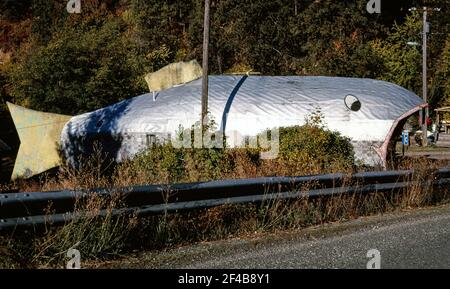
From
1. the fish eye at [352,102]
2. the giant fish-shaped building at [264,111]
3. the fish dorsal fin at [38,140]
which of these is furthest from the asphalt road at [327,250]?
the fish dorsal fin at [38,140]

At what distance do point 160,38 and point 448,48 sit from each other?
1172 inches

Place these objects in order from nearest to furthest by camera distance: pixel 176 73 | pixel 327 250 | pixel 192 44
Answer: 1. pixel 327 250
2. pixel 176 73
3. pixel 192 44

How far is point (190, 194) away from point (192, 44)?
52.6 meters

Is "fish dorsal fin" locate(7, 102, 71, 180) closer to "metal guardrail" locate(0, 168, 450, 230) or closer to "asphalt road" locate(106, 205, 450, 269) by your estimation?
"metal guardrail" locate(0, 168, 450, 230)

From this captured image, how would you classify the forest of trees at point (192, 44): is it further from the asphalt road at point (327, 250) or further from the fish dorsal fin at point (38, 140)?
the asphalt road at point (327, 250)

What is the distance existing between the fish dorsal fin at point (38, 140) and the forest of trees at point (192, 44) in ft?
27.1

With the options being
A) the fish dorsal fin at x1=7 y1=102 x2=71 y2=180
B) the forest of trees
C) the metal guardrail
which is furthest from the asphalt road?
the forest of trees

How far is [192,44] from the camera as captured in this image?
5825 cm

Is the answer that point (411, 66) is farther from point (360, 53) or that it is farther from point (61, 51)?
point (61, 51)

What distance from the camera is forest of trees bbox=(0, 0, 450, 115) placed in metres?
37.6

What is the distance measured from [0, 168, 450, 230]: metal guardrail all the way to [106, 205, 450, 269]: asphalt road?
564 millimetres

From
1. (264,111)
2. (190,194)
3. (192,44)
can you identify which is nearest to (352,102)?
(264,111)

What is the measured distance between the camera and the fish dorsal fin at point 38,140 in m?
27.8

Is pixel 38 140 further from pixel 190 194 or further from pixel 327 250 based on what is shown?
pixel 327 250
